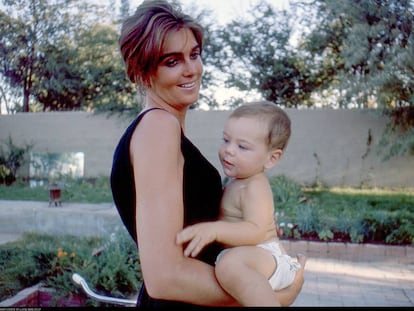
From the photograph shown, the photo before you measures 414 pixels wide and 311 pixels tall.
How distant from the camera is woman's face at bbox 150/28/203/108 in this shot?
1361 millimetres

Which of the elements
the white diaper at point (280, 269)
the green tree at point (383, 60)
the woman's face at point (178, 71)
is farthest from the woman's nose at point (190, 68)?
the green tree at point (383, 60)

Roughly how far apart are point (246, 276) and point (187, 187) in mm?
256

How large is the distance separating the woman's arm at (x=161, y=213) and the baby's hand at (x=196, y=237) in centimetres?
2

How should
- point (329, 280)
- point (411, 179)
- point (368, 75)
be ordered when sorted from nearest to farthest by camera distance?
point (329, 280), point (368, 75), point (411, 179)

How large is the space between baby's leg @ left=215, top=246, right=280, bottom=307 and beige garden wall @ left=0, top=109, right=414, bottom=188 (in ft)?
27.2

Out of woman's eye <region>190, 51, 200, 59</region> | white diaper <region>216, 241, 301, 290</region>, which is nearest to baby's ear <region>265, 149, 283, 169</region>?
white diaper <region>216, 241, 301, 290</region>

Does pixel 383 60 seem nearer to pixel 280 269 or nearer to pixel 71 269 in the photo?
pixel 71 269

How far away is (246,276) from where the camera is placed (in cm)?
127

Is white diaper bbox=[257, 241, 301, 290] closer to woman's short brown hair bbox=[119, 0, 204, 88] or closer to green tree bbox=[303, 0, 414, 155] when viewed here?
woman's short brown hair bbox=[119, 0, 204, 88]

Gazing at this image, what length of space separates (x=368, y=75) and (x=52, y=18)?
657 centimetres

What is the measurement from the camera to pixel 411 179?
31.9 feet

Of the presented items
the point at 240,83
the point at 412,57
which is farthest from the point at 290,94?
the point at 412,57

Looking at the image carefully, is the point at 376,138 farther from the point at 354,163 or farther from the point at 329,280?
the point at 329,280

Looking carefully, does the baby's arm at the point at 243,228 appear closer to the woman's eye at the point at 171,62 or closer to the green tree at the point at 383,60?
the woman's eye at the point at 171,62
